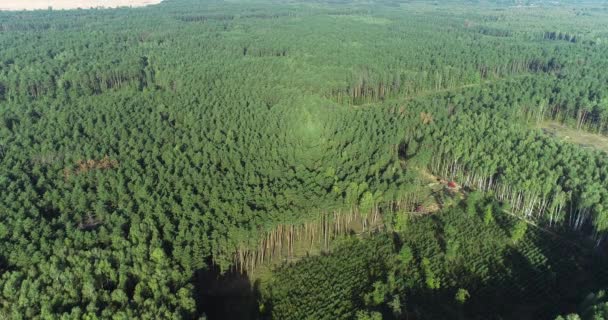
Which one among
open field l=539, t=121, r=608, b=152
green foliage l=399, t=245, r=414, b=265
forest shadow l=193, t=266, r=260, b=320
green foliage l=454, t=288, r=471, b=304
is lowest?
forest shadow l=193, t=266, r=260, b=320

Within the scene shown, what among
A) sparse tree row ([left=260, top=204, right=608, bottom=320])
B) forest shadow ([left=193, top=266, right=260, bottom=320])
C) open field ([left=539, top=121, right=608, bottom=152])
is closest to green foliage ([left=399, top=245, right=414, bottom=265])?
sparse tree row ([left=260, top=204, right=608, bottom=320])

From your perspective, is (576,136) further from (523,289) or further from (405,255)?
(405,255)

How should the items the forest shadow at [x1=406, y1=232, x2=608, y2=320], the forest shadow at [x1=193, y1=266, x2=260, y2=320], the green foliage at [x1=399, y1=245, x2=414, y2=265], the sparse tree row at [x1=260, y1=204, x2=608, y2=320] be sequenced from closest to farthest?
the forest shadow at [x1=406, y1=232, x2=608, y2=320] < the sparse tree row at [x1=260, y1=204, x2=608, y2=320] < the forest shadow at [x1=193, y1=266, x2=260, y2=320] < the green foliage at [x1=399, y1=245, x2=414, y2=265]

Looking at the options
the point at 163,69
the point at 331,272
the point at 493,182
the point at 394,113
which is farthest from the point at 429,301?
the point at 163,69

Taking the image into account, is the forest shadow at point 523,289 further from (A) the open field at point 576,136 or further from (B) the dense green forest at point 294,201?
(A) the open field at point 576,136

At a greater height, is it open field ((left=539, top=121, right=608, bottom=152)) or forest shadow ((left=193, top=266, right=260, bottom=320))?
open field ((left=539, top=121, right=608, bottom=152))

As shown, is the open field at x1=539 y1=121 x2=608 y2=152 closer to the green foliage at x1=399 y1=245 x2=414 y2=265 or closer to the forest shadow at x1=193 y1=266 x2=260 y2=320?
the green foliage at x1=399 y1=245 x2=414 y2=265

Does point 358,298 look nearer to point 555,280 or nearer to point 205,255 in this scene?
point 205,255

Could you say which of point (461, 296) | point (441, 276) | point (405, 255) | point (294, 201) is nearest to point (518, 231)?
point (441, 276)

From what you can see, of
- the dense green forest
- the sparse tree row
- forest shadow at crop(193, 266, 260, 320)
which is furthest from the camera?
forest shadow at crop(193, 266, 260, 320)
